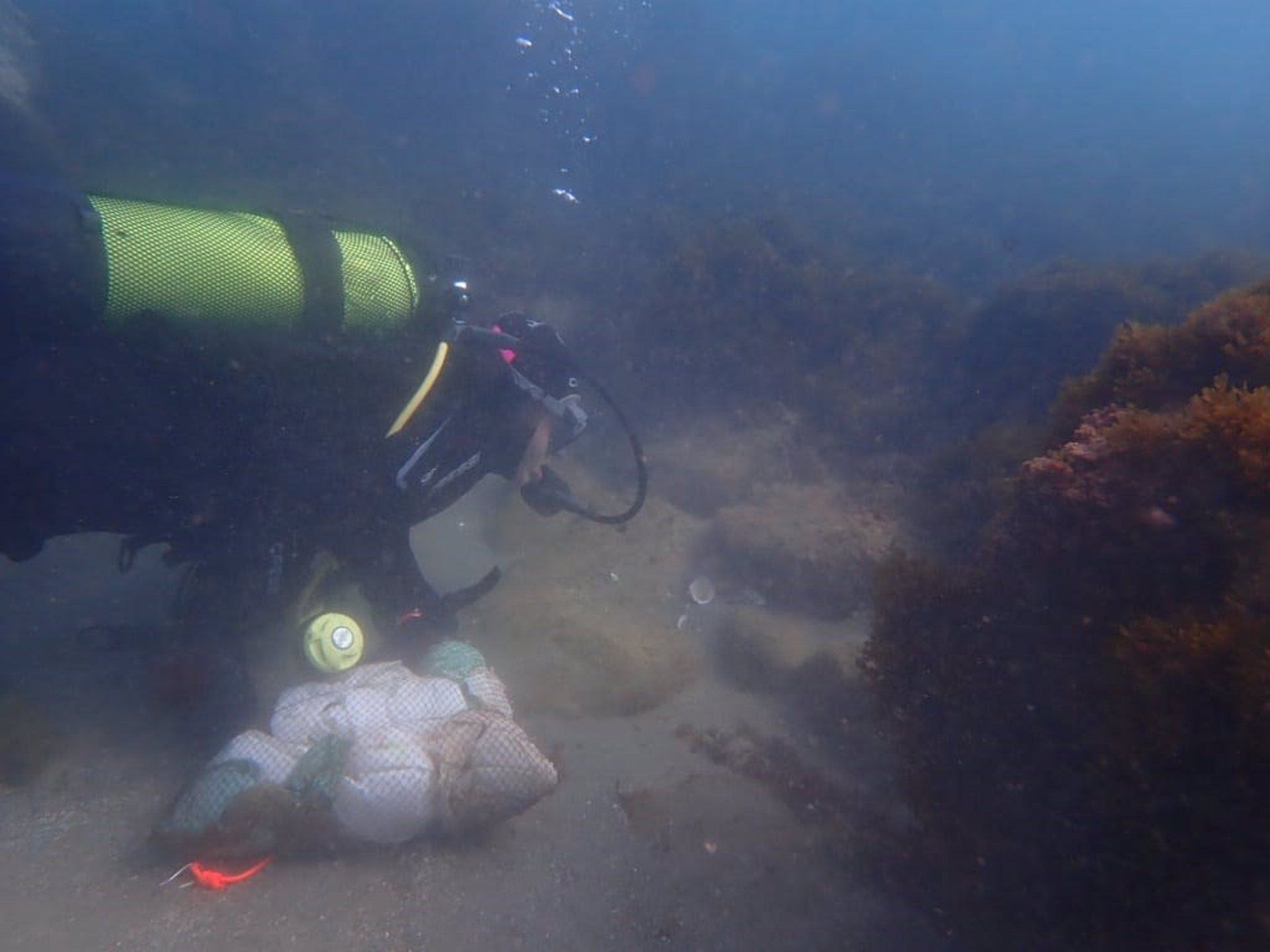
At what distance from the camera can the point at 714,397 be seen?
1088 centimetres

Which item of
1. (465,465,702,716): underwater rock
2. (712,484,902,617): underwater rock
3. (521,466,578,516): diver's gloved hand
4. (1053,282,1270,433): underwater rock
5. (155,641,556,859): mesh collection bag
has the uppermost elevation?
(1053,282,1270,433): underwater rock

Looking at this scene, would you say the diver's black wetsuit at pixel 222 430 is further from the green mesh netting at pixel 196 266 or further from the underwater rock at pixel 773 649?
the underwater rock at pixel 773 649

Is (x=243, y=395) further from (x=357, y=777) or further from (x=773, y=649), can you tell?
(x=773, y=649)

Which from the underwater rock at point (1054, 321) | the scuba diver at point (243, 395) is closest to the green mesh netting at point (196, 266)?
the scuba diver at point (243, 395)

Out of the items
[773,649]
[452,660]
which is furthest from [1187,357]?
[452,660]

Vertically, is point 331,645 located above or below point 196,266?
below

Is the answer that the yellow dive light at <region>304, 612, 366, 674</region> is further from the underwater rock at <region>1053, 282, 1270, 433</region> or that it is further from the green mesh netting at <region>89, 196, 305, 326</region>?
the underwater rock at <region>1053, 282, 1270, 433</region>

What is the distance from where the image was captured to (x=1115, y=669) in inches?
110

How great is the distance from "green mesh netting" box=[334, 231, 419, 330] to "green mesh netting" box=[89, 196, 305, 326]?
27 centimetres

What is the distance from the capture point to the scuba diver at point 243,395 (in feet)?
10.6

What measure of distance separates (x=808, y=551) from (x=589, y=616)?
2.49 metres

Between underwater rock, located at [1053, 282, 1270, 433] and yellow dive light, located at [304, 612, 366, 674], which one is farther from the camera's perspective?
yellow dive light, located at [304, 612, 366, 674]

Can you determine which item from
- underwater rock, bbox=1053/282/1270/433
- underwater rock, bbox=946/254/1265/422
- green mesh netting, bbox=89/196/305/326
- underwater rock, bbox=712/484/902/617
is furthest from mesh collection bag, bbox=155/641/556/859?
underwater rock, bbox=946/254/1265/422

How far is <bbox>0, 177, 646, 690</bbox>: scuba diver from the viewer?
3.23 meters
